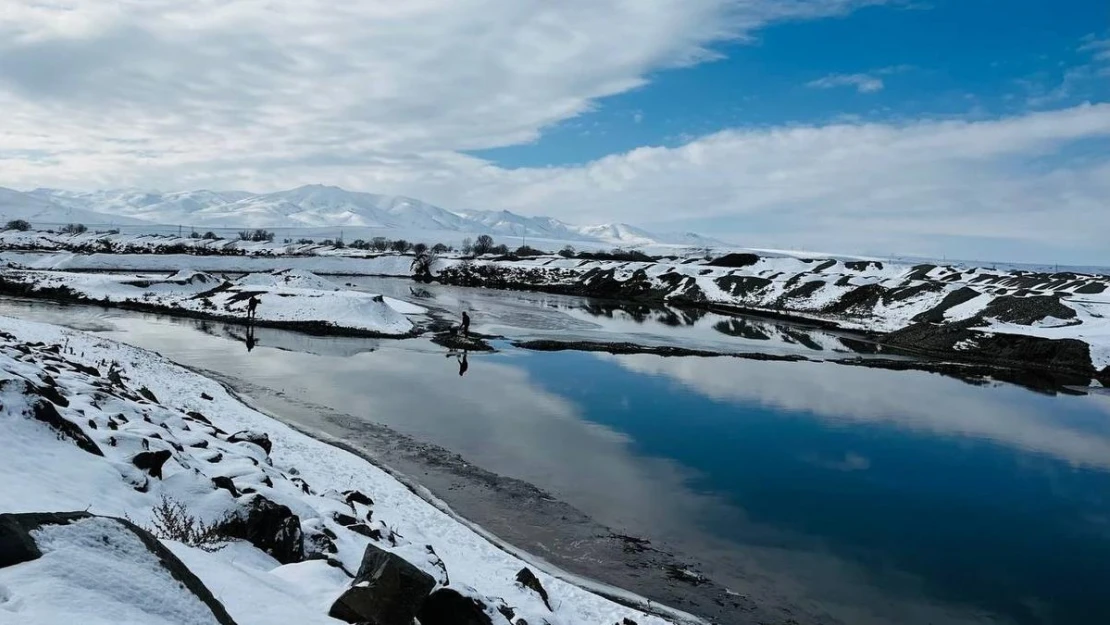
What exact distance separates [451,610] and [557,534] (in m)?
7.07

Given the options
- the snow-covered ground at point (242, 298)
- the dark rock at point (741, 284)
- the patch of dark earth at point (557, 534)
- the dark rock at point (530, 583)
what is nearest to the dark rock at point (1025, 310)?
the dark rock at point (741, 284)

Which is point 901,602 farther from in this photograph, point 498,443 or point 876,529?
point 498,443

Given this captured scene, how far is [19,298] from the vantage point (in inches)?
1986

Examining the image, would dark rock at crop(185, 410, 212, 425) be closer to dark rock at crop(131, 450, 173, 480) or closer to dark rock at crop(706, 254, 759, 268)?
dark rock at crop(131, 450, 173, 480)

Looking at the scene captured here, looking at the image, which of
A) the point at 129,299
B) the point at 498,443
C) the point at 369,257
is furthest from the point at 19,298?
the point at 369,257

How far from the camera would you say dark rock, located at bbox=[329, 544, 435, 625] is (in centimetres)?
695

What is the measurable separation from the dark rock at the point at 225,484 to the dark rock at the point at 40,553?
4.79 metres

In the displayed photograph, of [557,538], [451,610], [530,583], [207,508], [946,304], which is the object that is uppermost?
[946,304]

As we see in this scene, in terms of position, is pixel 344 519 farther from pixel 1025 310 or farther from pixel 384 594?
pixel 1025 310

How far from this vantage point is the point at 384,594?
7.09m

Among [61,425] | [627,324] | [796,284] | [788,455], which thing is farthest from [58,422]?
[796,284]

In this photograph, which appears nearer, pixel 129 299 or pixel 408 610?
pixel 408 610

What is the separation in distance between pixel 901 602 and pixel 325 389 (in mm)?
21318

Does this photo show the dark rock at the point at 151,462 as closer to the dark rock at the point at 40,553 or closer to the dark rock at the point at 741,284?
the dark rock at the point at 40,553
